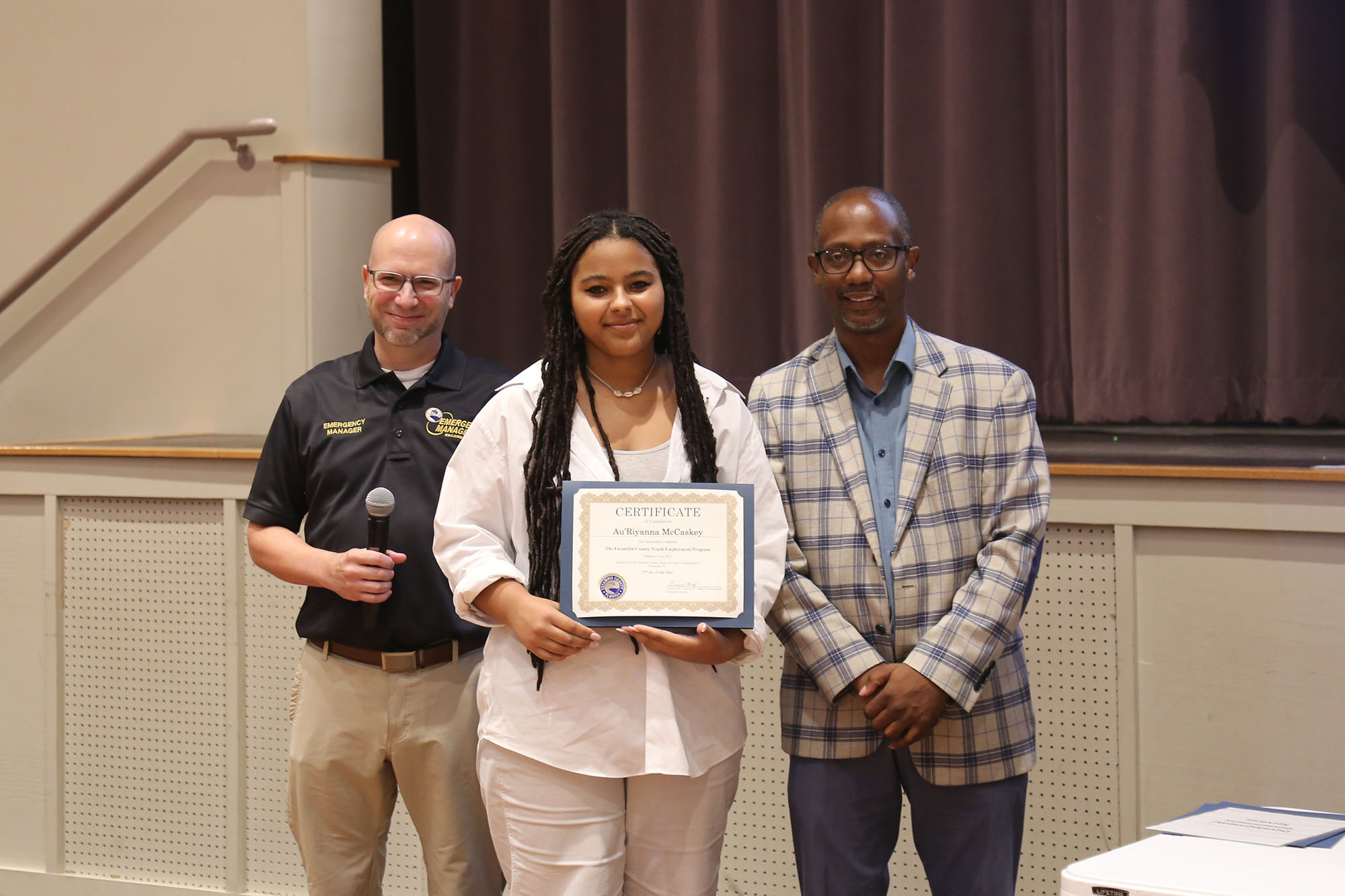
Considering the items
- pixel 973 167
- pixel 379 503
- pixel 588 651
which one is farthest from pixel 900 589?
pixel 973 167

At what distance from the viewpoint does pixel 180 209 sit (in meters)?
4.15

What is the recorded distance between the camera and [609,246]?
1889 millimetres

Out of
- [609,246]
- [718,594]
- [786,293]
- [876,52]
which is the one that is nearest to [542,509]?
[718,594]

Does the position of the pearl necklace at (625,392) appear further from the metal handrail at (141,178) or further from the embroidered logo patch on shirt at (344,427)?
the metal handrail at (141,178)

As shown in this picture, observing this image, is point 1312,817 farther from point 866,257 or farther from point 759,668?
point 759,668

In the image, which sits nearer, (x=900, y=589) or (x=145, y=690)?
(x=900, y=589)

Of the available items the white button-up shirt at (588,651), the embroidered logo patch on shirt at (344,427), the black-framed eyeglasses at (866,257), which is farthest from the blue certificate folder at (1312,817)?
the embroidered logo patch on shirt at (344,427)

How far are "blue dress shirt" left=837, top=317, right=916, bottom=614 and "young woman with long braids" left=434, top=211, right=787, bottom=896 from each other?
0.71 ft

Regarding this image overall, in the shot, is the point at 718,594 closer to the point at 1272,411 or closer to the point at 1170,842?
the point at 1170,842

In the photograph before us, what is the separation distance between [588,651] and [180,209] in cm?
300

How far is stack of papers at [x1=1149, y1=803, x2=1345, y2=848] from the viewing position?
1538mm

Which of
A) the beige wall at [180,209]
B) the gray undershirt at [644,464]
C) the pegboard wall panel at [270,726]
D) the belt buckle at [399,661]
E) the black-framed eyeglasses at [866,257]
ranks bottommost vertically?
the pegboard wall panel at [270,726]

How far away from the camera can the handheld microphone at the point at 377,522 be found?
Result: 7.01ft

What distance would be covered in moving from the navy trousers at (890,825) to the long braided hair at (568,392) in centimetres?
56
